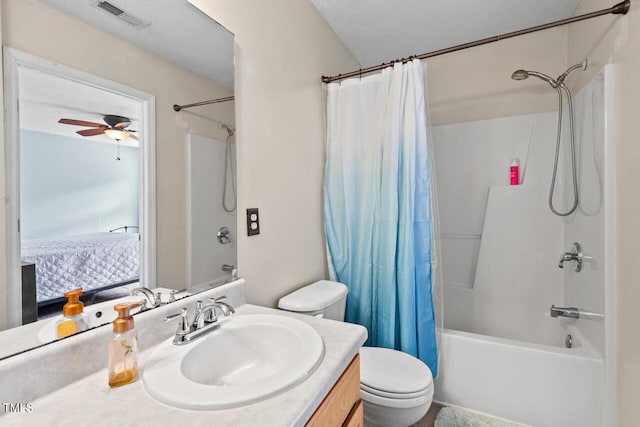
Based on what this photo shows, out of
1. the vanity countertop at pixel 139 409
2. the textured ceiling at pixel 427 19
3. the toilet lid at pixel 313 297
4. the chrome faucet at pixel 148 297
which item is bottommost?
the toilet lid at pixel 313 297

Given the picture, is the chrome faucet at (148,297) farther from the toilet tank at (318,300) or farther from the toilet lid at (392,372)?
the toilet lid at (392,372)

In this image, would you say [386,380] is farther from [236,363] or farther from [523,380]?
[523,380]

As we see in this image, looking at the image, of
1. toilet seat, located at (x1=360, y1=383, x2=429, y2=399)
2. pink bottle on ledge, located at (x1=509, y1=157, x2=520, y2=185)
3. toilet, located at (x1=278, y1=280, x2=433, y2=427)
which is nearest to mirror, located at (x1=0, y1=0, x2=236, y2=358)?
toilet, located at (x1=278, y1=280, x2=433, y2=427)

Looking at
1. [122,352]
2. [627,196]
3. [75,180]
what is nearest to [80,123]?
[75,180]

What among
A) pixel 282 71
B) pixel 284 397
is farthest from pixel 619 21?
pixel 284 397

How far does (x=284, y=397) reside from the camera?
615mm

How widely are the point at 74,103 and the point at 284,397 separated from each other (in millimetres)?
863

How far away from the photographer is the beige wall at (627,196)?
121 centimetres

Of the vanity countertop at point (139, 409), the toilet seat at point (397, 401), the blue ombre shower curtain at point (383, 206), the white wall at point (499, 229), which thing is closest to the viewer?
the vanity countertop at point (139, 409)

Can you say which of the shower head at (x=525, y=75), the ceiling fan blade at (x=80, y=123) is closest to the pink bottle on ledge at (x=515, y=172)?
the shower head at (x=525, y=75)

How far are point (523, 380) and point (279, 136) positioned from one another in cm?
179

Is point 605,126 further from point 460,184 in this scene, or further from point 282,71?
point 282,71

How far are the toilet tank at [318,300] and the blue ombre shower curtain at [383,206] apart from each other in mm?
211

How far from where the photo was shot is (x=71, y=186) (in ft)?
2.34
